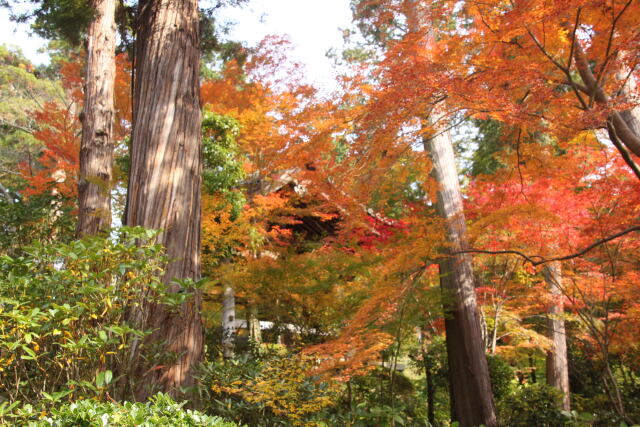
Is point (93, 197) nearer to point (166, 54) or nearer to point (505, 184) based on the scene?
point (166, 54)

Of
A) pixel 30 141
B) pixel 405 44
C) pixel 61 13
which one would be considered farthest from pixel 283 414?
pixel 30 141

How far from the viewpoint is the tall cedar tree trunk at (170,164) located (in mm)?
3051

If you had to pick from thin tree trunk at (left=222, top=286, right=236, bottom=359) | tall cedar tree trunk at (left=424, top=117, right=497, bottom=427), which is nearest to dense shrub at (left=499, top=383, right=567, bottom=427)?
tall cedar tree trunk at (left=424, top=117, right=497, bottom=427)

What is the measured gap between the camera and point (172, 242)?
10.7ft

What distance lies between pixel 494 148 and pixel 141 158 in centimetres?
1143

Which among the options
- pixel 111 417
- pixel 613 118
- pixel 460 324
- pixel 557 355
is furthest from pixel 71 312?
pixel 557 355

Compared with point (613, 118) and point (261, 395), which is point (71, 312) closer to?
point (261, 395)

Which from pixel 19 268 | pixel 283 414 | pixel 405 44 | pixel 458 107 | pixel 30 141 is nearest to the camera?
pixel 19 268

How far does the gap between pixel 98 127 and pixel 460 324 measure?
6017mm

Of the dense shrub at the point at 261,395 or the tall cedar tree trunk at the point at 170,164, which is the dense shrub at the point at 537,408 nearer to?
the dense shrub at the point at 261,395

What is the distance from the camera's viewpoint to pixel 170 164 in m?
3.42

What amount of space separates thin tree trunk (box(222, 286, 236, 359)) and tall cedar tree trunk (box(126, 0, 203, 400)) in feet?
16.3

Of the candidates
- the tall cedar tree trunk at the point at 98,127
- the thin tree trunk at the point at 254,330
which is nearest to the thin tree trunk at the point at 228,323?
the thin tree trunk at the point at 254,330

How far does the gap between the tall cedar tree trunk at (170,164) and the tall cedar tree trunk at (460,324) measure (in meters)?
4.43
